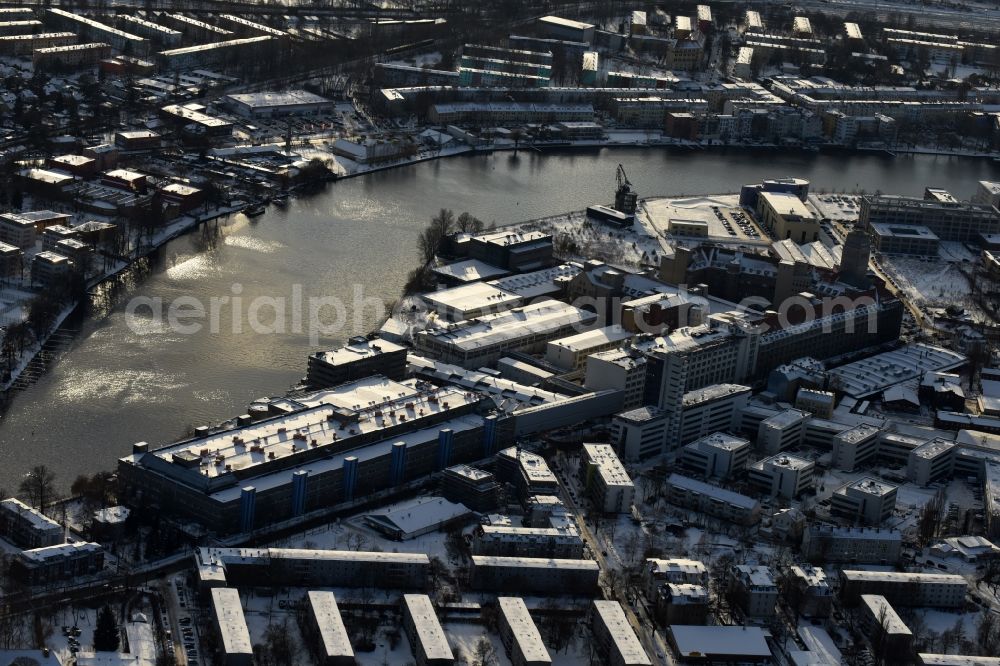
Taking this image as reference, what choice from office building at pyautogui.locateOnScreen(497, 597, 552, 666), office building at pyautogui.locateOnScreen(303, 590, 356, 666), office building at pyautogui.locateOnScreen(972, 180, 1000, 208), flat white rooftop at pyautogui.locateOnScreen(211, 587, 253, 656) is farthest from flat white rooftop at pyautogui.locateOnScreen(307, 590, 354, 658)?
office building at pyautogui.locateOnScreen(972, 180, 1000, 208)

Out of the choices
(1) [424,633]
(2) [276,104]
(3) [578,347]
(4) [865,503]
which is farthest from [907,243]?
(1) [424,633]

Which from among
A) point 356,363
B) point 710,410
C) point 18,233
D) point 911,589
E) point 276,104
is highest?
point 276,104

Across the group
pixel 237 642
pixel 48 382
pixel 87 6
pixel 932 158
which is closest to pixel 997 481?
pixel 237 642

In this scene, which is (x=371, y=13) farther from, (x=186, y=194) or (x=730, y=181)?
(x=186, y=194)

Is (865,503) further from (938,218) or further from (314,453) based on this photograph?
(938,218)

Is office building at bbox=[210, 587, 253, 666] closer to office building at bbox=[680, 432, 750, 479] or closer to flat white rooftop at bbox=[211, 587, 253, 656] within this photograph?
flat white rooftop at bbox=[211, 587, 253, 656]
